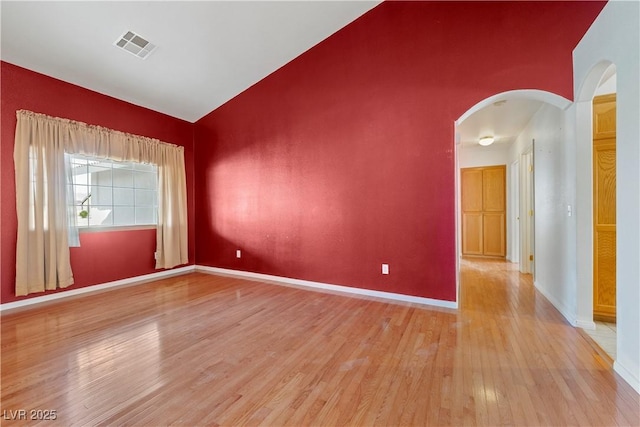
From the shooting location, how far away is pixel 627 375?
1728mm

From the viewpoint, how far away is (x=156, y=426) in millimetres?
1426

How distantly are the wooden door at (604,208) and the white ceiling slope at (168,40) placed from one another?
8.70 ft

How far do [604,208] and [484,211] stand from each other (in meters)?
3.92

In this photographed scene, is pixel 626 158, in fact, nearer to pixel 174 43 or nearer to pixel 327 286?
pixel 327 286

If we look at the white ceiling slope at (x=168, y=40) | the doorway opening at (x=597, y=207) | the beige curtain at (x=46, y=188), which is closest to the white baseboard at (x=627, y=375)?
the doorway opening at (x=597, y=207)

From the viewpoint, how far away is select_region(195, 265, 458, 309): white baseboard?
3223 millimetres

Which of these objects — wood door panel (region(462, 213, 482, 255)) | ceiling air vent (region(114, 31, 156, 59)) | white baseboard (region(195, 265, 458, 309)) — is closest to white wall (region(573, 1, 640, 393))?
white baseboard (region(195, 265, 458, 309))

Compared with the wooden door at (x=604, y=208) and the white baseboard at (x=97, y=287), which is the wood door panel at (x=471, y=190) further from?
the white baseboard at (x=97, y=287)

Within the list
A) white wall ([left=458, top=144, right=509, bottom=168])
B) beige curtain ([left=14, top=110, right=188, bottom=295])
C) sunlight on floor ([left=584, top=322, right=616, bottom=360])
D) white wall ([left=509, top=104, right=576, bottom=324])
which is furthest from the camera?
white wall ([left=458, top=144, right=509, bottom=168])

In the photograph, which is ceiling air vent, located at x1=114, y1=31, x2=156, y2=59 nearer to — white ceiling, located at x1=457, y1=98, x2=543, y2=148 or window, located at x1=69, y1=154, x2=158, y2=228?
window, located at x1=69, y1=154, x2=158, y2=228

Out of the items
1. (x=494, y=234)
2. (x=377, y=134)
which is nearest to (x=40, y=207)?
(x=377, y=134)

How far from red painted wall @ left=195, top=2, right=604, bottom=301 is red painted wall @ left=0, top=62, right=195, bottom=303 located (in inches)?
36.0

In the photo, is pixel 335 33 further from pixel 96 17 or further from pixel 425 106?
pixel 96 17

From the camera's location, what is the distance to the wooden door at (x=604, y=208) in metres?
2.56
